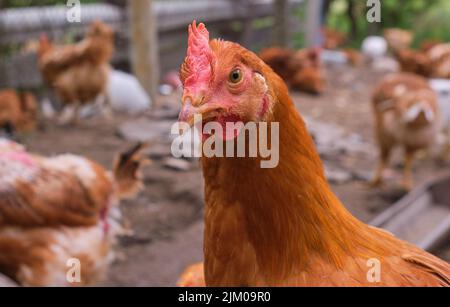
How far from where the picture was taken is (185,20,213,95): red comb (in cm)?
109

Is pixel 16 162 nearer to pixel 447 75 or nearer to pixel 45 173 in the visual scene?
pixel 45 173

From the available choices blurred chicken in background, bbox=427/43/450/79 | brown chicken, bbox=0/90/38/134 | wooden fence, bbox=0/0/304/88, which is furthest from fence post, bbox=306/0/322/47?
brown chicken, bbox=0/90/38/134

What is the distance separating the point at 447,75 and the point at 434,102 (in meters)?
2.05

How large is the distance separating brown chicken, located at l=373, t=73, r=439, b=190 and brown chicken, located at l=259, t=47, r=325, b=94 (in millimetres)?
2997

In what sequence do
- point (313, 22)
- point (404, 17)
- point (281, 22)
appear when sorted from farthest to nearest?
point (404, 17) < point (313, 22) < point (281, 22)

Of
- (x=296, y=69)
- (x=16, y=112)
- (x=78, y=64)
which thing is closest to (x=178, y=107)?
(x=78, y=64)

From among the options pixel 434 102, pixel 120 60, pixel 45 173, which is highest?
pixel 120 60

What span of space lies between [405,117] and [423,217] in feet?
4.36

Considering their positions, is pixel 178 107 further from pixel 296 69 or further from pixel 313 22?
pixel 313 22

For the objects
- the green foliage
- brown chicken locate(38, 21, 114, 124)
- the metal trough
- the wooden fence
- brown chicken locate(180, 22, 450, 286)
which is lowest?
the metal trough

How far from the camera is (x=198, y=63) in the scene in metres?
1.11

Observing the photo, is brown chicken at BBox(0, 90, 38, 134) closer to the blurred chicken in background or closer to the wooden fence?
the wooden fence

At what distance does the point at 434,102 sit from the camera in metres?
4.19
